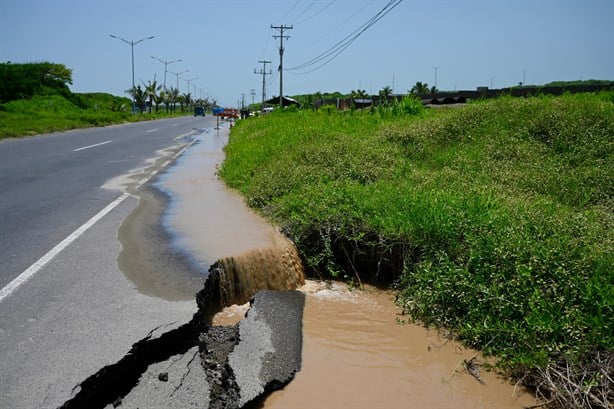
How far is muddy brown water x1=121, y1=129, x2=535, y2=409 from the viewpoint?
385 centimetres

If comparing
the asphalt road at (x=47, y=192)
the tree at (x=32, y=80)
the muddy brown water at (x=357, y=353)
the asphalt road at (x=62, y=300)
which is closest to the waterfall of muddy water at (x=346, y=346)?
the muddy brown water at (x=357, y=353)

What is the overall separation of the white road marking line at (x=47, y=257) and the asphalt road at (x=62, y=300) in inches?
1.0

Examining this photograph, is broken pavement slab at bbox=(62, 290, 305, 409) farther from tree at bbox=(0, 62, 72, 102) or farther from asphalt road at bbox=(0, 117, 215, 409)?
tree at bbox=(0, 62, 72, 102)

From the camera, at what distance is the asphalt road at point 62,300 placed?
11.0ft

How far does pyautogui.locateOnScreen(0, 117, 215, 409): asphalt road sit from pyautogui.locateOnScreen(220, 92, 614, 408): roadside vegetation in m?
2.30

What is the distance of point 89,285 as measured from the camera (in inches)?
189

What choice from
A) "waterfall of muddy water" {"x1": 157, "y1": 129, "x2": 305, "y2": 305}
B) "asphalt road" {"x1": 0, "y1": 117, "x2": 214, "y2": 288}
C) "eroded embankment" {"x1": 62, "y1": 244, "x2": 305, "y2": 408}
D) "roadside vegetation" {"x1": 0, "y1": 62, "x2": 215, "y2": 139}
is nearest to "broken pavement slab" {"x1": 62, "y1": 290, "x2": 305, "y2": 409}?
"eroded embankment" {"x1": 62, "y1": 244, "x2": 305, "y2": 408}

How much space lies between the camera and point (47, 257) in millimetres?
5551

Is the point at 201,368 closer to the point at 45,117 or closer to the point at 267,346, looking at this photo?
the point at 267,346

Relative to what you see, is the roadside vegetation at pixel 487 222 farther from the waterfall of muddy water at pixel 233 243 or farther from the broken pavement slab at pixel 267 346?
the broken pavement slab at pixel 267 346

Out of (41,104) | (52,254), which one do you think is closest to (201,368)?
(52,254)

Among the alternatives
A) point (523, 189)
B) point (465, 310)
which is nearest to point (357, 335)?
point (465, 310)

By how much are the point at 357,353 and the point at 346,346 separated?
0.49 ft

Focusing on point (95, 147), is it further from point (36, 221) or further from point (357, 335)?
point (357, 335)
